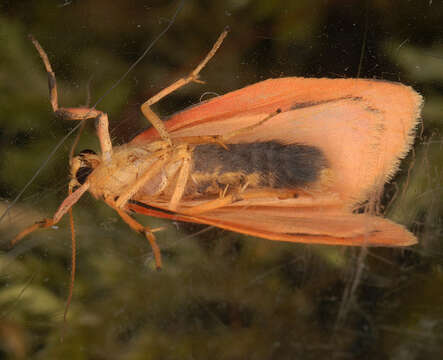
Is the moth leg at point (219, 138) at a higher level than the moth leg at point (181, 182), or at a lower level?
higher

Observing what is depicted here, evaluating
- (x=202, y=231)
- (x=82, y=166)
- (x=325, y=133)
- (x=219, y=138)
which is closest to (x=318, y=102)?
(x=325, y=133)

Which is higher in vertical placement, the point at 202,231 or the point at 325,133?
the point at 325,133

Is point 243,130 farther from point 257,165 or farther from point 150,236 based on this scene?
point 150,236

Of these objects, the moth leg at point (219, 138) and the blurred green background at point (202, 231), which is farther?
the moth leg at point (219, 138)

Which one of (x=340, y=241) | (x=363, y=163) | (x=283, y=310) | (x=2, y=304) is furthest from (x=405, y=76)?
(x=2, y=304)

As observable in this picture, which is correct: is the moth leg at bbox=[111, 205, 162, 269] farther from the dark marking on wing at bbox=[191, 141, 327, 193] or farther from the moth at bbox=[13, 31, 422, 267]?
the dark marking on wing at bbox=[191, 141, 327, 193]

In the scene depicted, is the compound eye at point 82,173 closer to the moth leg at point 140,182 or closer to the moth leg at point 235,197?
the moth leg at point 140,182

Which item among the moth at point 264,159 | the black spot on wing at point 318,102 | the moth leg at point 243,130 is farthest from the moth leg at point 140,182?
the black spot on wing at point 318,102

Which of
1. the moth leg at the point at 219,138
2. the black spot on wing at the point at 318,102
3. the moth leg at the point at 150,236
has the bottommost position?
the moth leg at the point at 150,236
